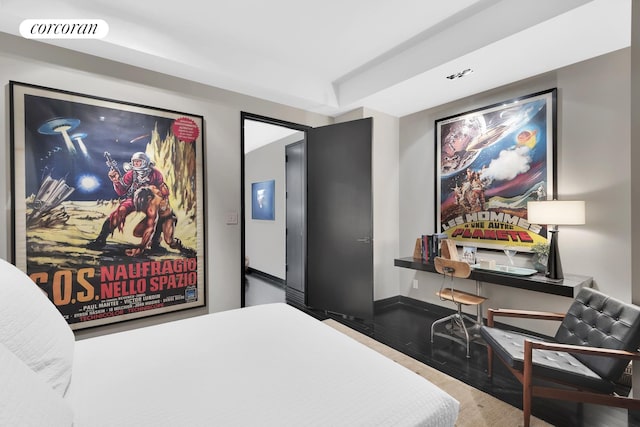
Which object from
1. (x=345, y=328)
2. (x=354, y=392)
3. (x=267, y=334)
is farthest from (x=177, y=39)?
(x=345, y=328)

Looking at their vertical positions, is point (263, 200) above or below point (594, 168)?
below

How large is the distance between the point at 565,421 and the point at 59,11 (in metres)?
4.34

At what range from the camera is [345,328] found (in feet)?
10.5

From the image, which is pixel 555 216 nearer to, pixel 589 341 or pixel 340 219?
pixel 589 341

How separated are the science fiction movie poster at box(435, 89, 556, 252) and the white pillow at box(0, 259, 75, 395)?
11.3 ft

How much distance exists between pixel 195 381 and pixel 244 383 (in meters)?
0.18

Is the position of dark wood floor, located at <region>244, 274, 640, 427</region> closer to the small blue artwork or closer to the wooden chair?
the wooden chair

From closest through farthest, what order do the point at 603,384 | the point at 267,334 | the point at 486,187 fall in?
1. the point at 267,334
2. the point at 603,384
3. the point at 486,187

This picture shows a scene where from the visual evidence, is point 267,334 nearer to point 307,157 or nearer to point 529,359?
point 529,359

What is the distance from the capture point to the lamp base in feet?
7.92

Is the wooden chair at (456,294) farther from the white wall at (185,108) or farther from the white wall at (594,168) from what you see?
the white wall at (185,108)

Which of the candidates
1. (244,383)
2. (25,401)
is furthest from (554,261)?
(25,401)

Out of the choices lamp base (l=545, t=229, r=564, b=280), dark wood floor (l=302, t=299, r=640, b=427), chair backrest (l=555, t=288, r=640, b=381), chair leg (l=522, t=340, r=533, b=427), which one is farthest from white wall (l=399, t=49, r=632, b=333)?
chair leg (l=522, t=340, r=533, b=427)

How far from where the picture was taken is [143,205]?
2.60 meters
